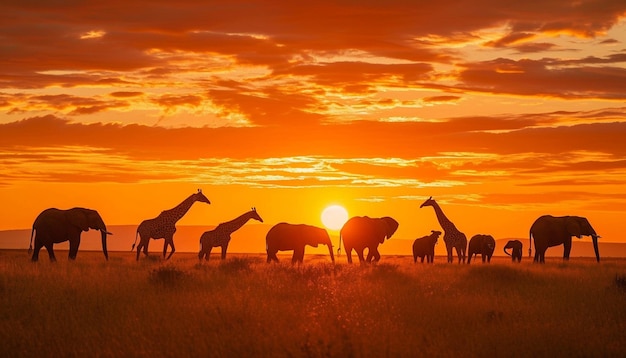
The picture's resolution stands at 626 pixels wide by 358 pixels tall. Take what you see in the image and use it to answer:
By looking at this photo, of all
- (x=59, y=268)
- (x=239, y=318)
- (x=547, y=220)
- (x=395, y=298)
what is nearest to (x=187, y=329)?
(x=239, y=318)

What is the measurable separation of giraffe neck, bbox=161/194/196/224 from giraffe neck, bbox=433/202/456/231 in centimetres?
1338

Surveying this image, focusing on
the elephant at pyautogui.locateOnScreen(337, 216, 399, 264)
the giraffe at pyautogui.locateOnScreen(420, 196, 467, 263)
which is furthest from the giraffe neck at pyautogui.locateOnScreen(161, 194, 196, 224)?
the giraffe at pyautogui.locateOnScreen(420, 196, 467, 263)

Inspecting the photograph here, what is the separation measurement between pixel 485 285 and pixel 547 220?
21431mm

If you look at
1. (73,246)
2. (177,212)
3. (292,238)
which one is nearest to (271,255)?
(292,238)

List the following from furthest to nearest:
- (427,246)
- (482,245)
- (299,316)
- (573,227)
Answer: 1. (482,245)
2. (427,246)
3. (573,227)
4. (299,316)

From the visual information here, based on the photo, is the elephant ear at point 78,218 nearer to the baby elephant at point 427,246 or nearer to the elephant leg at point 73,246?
the elephant leg at point 73,246

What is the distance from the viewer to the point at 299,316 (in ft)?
55.1

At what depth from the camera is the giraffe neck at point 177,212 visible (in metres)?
40.2

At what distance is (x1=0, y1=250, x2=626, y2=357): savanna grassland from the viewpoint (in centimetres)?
1367

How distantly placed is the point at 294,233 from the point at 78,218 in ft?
29.6

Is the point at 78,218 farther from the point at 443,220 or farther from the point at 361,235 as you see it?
the point at 443,220

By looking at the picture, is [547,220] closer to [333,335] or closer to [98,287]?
[98,287]

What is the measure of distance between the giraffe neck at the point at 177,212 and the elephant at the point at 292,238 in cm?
578

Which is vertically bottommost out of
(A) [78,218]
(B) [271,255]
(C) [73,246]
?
(B) [271,255]
